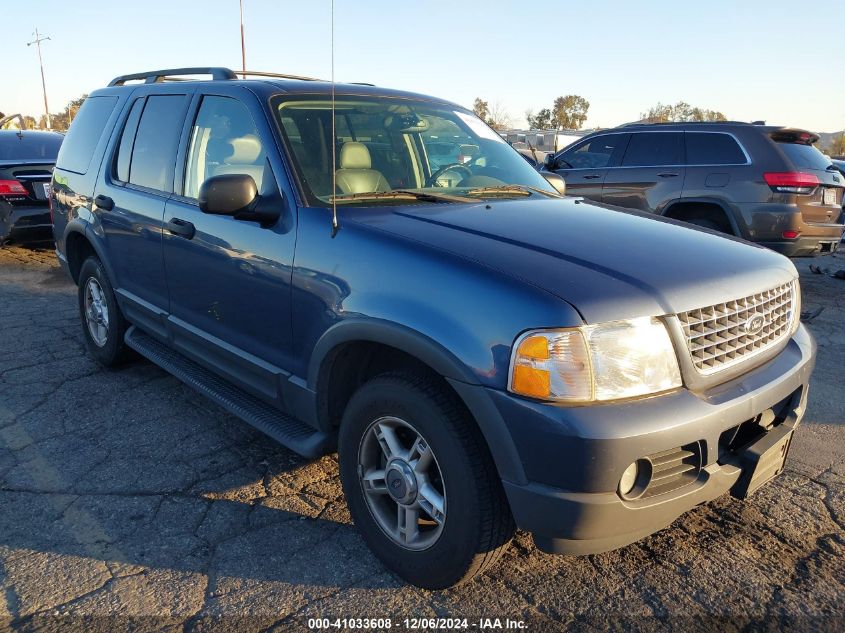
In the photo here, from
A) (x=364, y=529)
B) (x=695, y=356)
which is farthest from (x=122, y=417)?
(x=695, y=356)

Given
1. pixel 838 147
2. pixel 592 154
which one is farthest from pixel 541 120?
pixel 592 154

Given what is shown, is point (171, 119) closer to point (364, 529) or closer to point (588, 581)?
→ point (364, 529)

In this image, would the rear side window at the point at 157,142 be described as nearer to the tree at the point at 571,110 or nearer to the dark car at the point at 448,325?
the dark car at the point at 448,325

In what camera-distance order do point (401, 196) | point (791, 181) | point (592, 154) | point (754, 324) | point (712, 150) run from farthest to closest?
point (592, 154)
point (712, 150)
point (791, 181)
point (401, 196)
point (754, 324)

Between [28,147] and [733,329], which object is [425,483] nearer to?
[733,329]

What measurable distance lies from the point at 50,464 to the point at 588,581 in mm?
2719

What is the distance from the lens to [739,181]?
699cm

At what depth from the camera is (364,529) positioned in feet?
8.57

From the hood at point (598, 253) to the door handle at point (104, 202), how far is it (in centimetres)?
224

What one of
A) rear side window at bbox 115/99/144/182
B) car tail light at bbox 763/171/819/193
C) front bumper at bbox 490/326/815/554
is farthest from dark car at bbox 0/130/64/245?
car tail light at bbox 763/171/819/193

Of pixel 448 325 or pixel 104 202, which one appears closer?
pixel 448 325

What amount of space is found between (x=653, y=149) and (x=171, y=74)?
580 cm

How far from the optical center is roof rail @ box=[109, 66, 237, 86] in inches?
141

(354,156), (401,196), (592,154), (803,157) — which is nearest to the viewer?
(401,196)
